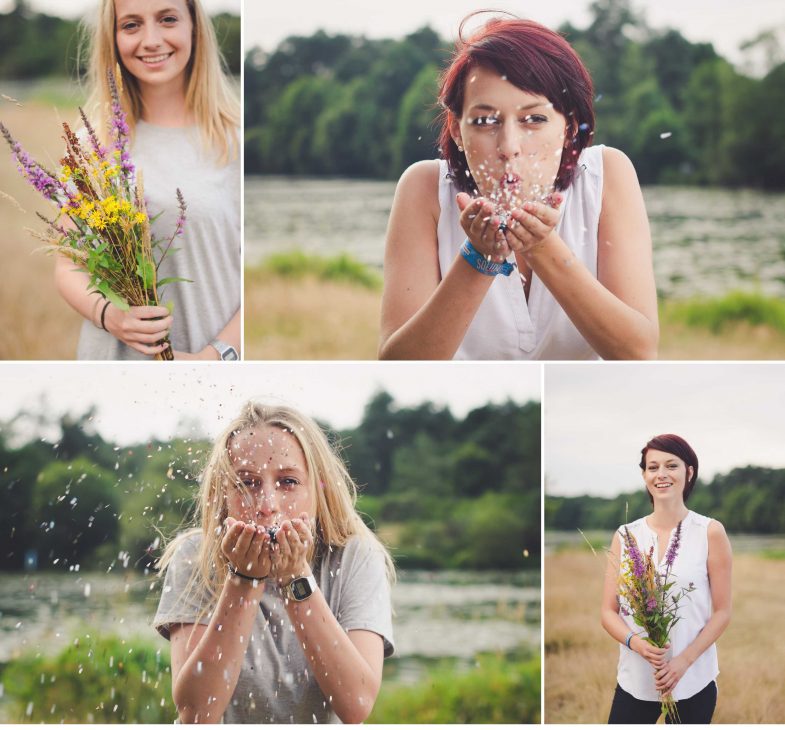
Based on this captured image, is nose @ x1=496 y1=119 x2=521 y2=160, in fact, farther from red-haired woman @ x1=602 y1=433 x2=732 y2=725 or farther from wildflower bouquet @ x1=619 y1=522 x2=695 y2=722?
wildflower bouquet @ x1=619 y1=522 x2=695 y2=722

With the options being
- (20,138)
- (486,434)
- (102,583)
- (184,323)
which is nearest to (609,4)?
(486,434)

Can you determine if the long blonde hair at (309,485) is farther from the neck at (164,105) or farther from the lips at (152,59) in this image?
the lips at (152,59)

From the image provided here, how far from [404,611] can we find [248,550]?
569mm

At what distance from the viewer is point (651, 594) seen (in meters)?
2.95

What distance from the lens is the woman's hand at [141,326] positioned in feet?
9.77

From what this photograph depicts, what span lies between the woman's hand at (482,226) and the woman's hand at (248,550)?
0.94 metres

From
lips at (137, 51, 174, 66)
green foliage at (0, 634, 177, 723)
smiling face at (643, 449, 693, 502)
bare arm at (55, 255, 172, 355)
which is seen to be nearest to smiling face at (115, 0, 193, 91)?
lips at (137, 51, 174, 66)

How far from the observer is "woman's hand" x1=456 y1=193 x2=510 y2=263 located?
2670mm

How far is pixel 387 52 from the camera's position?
3.32 meters

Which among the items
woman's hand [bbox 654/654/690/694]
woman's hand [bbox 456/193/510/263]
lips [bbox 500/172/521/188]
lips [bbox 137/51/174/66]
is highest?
lips [bbox 137/51/174/66]

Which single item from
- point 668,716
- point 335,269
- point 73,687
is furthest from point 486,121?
point 73,687

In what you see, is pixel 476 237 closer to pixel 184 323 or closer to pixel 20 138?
pixel 184 323

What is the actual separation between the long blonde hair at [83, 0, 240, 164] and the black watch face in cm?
125

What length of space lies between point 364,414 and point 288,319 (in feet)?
1.44
